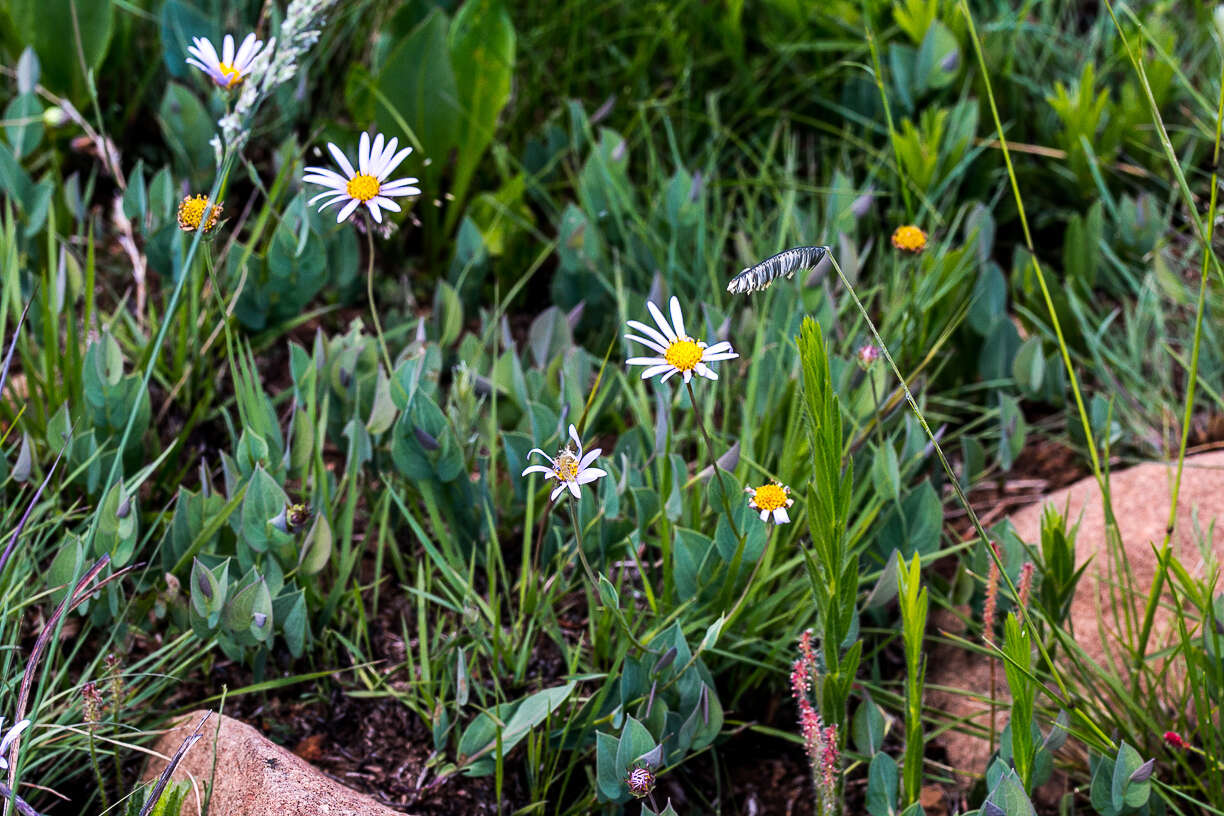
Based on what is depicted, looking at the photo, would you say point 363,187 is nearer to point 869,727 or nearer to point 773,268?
point 773,268

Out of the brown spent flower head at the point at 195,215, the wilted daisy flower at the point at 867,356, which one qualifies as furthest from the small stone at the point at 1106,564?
the brown spent flower head at the point at 195,215

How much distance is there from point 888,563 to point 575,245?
820 millimetres

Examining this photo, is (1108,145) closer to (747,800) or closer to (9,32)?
(747,800)

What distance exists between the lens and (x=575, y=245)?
6.66ft

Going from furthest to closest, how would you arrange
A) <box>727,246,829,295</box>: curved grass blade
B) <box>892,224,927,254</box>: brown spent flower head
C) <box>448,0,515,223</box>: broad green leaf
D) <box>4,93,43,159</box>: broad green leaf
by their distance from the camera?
<box>448,0,515,223</box>: broad green leaf < <box>4,93,43,159</box>: broad green leaf < <box>892,224,927,254</box>: brown spent flower head < <box>727,246,829,295</box>: curved grass blade

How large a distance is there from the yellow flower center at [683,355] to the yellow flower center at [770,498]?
0.59 feet

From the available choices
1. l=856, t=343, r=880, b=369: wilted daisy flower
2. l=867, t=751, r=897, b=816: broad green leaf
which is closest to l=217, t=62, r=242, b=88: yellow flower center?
l=856, t=343, r=880, b=369: wilted daisy flower

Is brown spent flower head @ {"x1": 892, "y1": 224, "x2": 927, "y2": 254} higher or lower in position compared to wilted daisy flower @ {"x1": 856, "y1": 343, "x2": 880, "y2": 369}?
higher

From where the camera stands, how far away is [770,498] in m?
1.28

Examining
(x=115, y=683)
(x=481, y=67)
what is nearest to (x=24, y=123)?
(x=481, y=67)

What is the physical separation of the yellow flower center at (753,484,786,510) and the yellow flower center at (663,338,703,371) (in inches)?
7.1

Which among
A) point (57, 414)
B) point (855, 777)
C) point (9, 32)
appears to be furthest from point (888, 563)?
point (9, 32)

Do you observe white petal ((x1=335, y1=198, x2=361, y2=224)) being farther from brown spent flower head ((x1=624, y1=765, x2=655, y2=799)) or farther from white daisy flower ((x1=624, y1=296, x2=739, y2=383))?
brown spent flower head ((x1=624, y1=765, x2=655, y2=799))

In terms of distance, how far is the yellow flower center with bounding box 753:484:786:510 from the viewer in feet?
4.17
